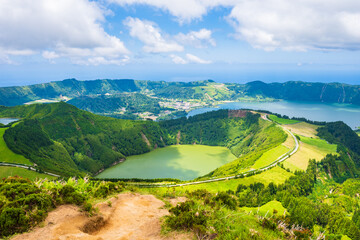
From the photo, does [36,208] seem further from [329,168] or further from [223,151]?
[223,151]

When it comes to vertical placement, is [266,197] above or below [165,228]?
below

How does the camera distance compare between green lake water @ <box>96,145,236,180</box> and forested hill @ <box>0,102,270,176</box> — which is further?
green lake water @ <box>96,145,236,180</box>

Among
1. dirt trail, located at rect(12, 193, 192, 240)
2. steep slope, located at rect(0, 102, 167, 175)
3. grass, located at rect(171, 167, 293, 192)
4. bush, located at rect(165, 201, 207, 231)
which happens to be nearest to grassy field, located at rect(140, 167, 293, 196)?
grass, located at rect(171, 167, 293, 192)

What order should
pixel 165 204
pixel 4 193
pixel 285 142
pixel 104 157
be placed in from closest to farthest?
pixel 4 193 → pixel 165 204 → pixel 285 142 → pixel 104 157

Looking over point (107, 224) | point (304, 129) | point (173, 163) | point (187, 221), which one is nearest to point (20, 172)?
point (107, 224)

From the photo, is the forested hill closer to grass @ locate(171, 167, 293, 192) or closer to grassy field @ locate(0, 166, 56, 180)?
grassy field @ locate(0, 166, 56, 180)

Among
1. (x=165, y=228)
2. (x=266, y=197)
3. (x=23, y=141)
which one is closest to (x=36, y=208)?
(x=165, y=228)
